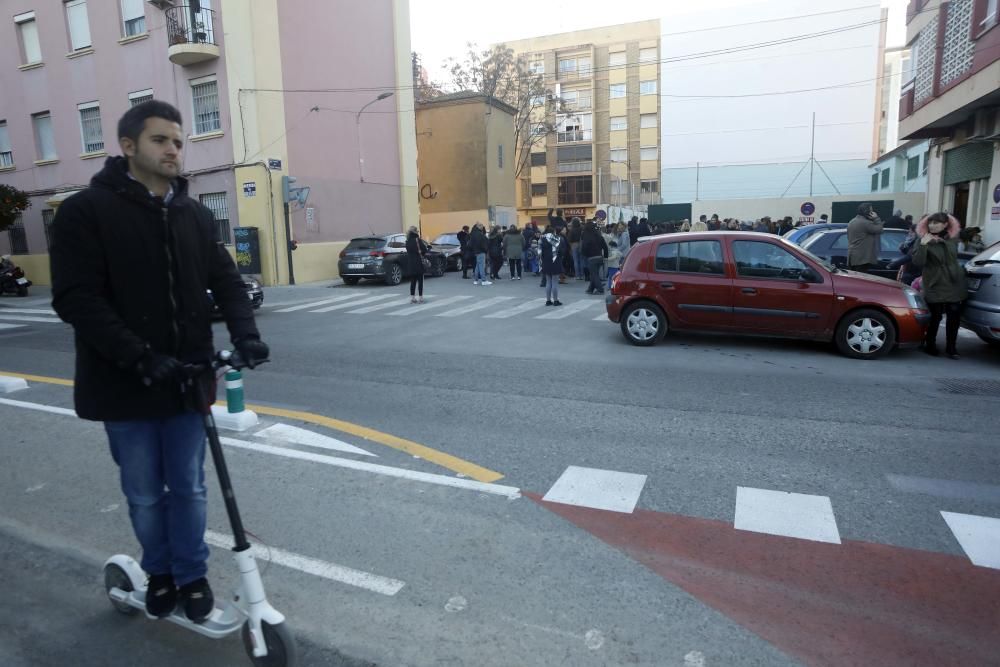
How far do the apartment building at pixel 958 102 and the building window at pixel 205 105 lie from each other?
19380 millimetres

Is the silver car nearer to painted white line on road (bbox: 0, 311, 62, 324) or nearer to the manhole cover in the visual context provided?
the manhole cover

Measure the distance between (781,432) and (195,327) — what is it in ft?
14.9

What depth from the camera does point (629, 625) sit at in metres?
2.87

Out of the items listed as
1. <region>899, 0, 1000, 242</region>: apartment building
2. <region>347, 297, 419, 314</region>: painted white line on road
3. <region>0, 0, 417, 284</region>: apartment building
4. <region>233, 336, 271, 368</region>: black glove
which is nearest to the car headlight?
<region>899, 0, 1000, 242</region>: apartment building

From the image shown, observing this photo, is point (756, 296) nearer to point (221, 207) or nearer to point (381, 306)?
point (381, 306)

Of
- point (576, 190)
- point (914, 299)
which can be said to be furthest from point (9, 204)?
point (576, 190)

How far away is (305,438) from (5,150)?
1095 inches

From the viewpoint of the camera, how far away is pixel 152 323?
254 centimetres

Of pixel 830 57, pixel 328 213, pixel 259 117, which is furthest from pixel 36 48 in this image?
pixel 830 57

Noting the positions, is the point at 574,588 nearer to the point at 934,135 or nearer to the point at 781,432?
the point at 781,432

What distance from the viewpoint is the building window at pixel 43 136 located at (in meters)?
24.4

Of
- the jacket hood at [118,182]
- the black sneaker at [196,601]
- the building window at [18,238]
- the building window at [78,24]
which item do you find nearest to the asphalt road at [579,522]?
the black sneaker at [196,601]

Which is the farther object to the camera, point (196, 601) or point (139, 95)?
point (139, 95)

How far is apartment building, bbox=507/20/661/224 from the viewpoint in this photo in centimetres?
5616
